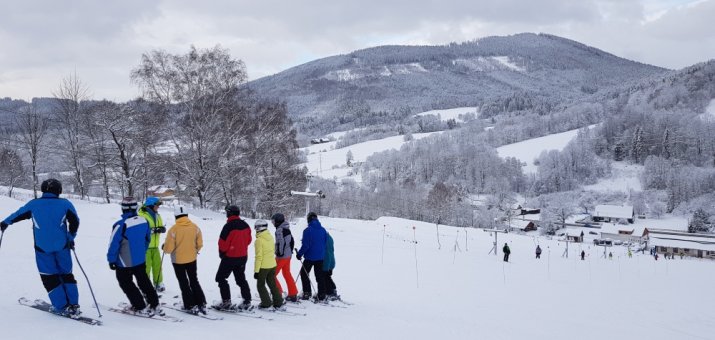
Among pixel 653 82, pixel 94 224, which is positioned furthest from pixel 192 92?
pixel 653 82

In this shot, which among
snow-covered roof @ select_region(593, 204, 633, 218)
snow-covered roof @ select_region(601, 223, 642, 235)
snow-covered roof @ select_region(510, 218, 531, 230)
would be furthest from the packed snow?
snow-covered roof @ select_region(510, 218, 531, 230)

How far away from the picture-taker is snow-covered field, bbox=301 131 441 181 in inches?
5089

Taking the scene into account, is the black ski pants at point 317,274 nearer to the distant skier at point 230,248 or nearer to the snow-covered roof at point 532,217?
the distant skier at point 230,248

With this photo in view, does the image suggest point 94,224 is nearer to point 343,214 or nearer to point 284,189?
point 284,189

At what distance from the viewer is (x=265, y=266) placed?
818 cm

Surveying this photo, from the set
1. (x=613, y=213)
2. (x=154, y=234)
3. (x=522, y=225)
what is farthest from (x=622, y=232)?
(x=154, y=234)

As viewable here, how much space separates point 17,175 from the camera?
146ft

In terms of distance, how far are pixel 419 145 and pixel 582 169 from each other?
43.1 meters

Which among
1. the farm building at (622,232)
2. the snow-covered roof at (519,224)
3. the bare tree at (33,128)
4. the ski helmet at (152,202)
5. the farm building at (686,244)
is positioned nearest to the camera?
the ski helmet at (152,202)

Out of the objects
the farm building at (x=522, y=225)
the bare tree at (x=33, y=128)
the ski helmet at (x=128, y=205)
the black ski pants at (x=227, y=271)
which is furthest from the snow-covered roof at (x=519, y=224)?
the ski helmet at (x=128, y=205)

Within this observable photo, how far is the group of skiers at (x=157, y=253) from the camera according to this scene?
6.04 metres

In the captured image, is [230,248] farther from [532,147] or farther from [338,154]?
[532,147]

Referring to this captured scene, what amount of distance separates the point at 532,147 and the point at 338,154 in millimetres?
55793

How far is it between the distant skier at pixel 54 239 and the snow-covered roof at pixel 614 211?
106m
